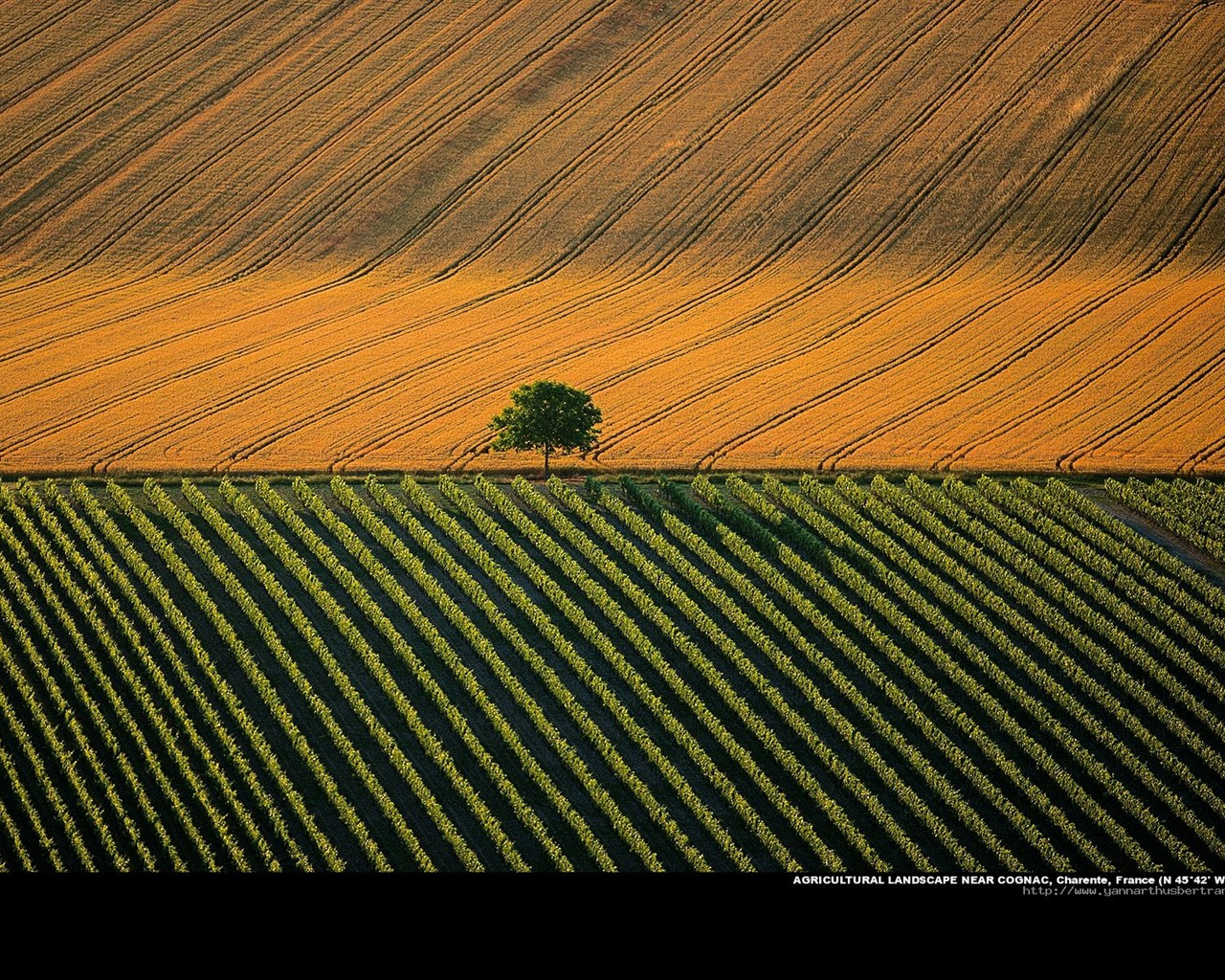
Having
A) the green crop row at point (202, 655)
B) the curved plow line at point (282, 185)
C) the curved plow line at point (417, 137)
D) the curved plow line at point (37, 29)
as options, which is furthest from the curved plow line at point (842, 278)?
the curved plow line at point (37, 29)

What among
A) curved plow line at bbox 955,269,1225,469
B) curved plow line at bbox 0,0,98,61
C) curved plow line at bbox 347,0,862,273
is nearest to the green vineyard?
curved plow line at bbox 955,269,1225,469

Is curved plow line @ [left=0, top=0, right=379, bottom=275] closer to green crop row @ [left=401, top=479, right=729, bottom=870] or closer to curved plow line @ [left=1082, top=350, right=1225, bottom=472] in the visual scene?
green crop row @ [left=401, top=479, right=729, bottom=870]

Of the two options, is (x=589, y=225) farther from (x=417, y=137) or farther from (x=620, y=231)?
(x=417, y=137)

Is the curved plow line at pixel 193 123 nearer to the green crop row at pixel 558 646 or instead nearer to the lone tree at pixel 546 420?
the lone tree at pixel 546 420

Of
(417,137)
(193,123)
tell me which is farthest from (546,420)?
(193,123)

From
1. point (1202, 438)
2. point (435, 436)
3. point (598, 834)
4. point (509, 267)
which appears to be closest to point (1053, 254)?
point (1202, 438)

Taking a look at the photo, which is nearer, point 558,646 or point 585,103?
point 558,646

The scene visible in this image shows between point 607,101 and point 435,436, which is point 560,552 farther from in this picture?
point 607,101
